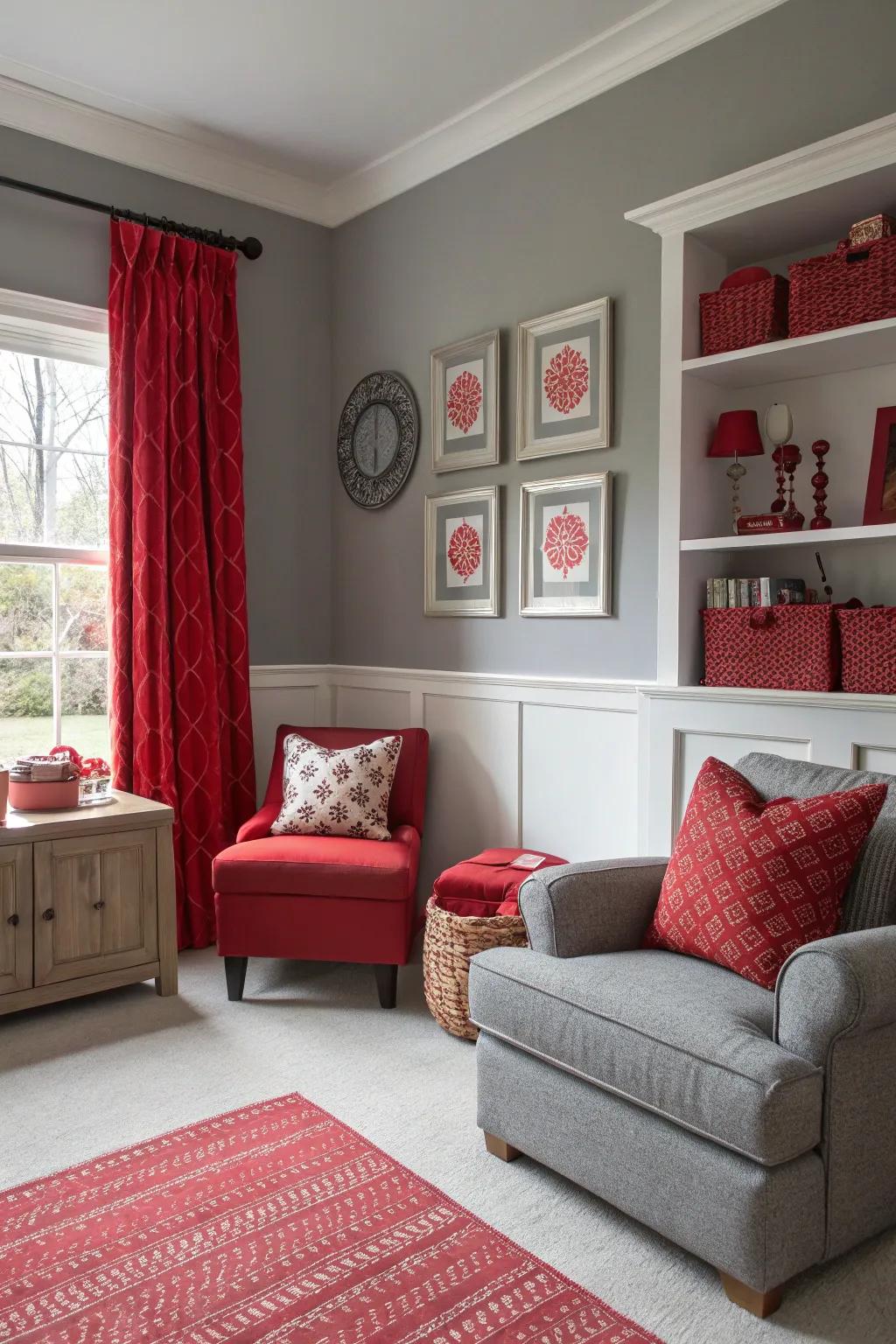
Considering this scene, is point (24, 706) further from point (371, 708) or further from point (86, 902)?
point (371, 708)

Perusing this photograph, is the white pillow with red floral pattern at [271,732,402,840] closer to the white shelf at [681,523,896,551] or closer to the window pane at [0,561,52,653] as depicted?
the window pane at [0,561,52,653]

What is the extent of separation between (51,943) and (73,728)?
90 cm

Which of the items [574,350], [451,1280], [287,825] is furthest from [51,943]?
[574,350]

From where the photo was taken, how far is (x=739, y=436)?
2697 mm

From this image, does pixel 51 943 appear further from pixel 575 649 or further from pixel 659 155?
pixel 659 155

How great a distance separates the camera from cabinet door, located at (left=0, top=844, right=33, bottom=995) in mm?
2809

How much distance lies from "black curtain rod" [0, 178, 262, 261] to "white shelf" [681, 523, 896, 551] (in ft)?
6.99

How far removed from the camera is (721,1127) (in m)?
1.62

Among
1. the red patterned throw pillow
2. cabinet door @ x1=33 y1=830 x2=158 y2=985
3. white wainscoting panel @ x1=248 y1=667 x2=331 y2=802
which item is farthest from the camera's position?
white wainscoting panel @ x1=248 y1=667 x2=331 y2=802

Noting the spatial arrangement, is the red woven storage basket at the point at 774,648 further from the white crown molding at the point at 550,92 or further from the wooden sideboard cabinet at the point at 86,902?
the wooden sideboard cabinet at the point at 86,902

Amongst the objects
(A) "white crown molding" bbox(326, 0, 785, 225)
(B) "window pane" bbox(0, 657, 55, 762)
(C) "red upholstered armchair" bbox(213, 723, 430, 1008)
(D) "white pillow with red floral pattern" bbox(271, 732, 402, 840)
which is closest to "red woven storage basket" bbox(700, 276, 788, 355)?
(A) "white crown molding" bbox(326, 0, 785, 225)

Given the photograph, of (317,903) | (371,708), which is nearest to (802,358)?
(317,903)

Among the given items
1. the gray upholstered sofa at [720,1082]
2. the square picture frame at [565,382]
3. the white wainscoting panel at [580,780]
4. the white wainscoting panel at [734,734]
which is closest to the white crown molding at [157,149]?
the square picture frame at [565,382]

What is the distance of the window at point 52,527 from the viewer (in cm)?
340
